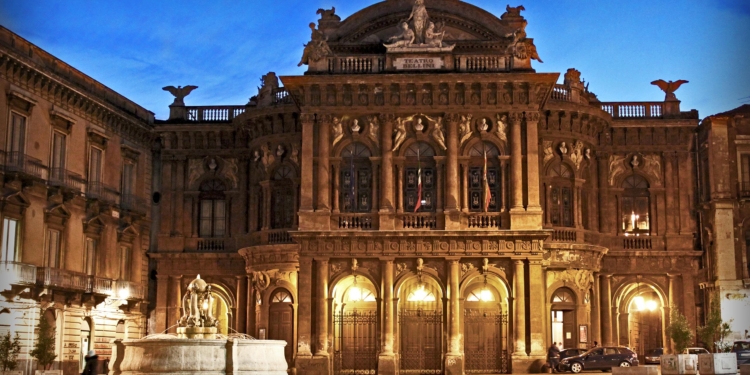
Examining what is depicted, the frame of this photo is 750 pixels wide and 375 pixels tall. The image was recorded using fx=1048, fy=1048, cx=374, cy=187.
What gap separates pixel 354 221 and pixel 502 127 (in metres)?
6.40

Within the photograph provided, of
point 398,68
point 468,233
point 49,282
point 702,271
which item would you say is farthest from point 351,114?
point 702,271

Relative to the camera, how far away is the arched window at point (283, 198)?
41031 mm

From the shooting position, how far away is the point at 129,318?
42.4 meters

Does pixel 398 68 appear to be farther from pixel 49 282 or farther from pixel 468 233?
pixel 49 282

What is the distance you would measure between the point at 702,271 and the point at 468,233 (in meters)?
11.8

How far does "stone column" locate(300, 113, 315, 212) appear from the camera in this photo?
37.7 metres

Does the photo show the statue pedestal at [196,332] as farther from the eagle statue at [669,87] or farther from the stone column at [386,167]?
the eagle statue at [669,87]

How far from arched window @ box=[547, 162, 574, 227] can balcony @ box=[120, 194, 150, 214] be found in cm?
1658

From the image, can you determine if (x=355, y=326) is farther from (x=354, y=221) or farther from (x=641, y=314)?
(x=641, y=314)

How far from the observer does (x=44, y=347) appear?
34281 mm

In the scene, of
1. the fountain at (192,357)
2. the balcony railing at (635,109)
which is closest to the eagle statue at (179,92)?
the balcony railing at (635,109)

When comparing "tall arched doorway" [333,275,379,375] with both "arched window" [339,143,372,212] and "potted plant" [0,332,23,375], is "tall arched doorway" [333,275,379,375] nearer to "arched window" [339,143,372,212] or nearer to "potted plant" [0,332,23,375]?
"arched window" [339,143,372,212]

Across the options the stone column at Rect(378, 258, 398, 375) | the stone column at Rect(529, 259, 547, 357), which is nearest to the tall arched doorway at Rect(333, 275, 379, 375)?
the stone column at Rect(378, 258, 398, 375)

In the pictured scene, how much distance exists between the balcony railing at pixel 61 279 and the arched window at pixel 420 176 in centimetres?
1214
